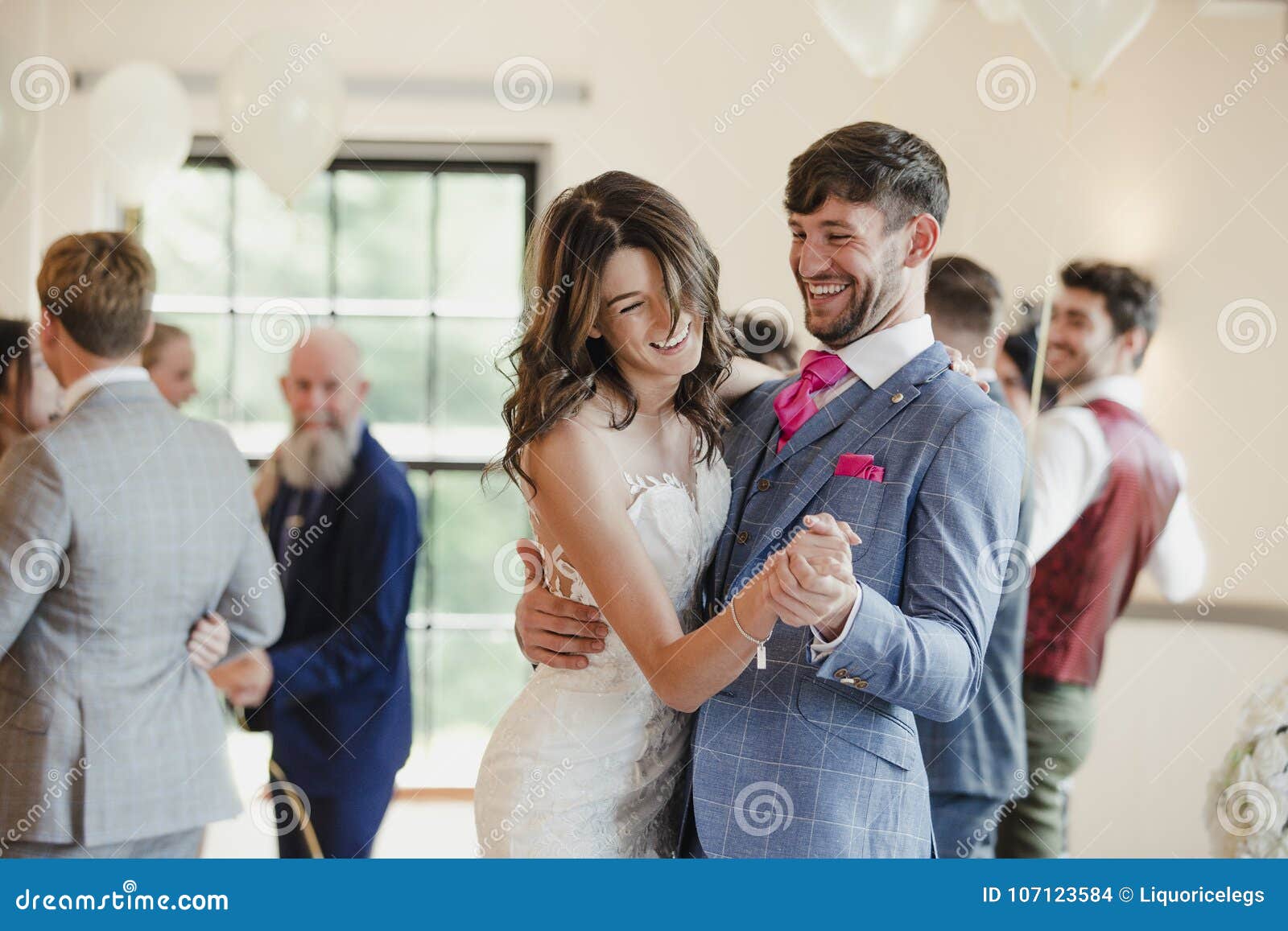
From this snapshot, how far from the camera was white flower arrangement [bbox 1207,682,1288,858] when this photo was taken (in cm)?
169

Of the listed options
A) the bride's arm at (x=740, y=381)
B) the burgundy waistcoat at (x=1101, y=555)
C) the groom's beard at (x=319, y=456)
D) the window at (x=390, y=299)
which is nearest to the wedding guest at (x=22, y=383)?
the groom's beard at (x=319, y=456)

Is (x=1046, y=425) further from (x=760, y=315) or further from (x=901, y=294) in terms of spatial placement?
(x=901, y=294)

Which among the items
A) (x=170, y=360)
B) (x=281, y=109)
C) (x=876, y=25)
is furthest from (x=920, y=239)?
(x=170, y=360)

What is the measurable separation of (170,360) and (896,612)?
8.09 ft

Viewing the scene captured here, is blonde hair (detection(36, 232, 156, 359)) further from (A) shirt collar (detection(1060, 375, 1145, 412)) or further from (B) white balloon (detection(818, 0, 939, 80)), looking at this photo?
(A) shirt collar (detection(1060, 375, 1145, 412))

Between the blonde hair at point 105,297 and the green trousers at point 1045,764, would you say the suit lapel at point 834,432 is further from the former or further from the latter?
the green trousers at point 1045,764

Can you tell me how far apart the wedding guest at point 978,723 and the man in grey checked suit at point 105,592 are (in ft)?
4.62

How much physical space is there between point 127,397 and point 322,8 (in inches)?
66.1

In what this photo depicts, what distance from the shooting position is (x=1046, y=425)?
108 inches

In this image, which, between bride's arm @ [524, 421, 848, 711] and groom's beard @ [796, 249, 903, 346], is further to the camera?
groom's beard @ [796, 249, 903, 346]

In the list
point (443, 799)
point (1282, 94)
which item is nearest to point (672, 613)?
point (443, 799)

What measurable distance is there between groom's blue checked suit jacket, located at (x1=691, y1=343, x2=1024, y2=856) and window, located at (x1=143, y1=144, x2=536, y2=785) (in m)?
2.20

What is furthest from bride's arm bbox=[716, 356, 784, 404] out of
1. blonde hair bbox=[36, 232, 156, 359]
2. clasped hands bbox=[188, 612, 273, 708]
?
clasped hands bbox=[188, 612, 273, 708]

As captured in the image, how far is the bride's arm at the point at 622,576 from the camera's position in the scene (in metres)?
1.33
